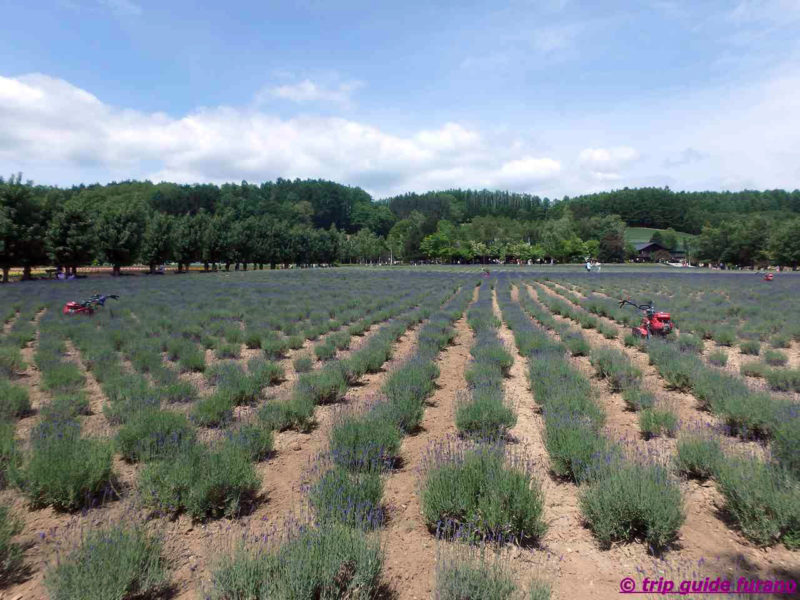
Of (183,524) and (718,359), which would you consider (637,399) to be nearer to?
(718,359)

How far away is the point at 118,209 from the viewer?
54625 millimetres

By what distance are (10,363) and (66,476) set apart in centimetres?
738

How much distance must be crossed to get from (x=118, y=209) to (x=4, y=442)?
2367 inches

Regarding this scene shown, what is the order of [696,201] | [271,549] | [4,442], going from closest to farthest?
[271,549] < [4,442] < [696,201]

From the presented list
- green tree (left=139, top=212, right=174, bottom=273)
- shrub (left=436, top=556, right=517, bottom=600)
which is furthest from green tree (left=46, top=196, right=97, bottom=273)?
shrub (left=436, top=556, right=517, bottom=600)

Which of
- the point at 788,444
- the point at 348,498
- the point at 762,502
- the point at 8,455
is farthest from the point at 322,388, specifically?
the point at 788,444

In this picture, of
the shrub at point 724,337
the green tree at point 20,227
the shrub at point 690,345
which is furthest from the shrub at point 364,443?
the green tree at point 20,227

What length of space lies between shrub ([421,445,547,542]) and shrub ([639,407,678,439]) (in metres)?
2.80

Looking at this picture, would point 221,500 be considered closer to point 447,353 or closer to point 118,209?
point 447,353

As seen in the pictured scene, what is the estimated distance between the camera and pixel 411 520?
414 centimetres

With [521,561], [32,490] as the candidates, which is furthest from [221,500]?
[521,561]

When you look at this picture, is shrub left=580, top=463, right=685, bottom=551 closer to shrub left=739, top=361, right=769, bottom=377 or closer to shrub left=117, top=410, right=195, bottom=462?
shrub left=117, top=410, right=195, bottom=462

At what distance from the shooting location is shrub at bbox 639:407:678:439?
5.96 metres

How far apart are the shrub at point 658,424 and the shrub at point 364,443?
3526mm
